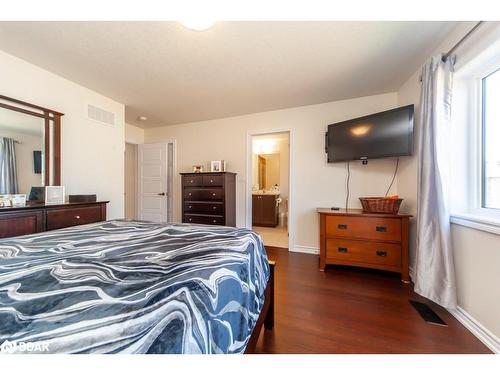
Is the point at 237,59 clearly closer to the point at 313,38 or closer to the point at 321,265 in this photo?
the point at 313,38

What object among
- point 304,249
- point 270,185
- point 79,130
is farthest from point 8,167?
point 270,185

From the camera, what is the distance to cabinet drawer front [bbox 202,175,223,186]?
10.9ft

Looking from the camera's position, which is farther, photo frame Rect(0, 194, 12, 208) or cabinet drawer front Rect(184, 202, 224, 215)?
cabinet drawer front Rect(184, 202, 224, 215)

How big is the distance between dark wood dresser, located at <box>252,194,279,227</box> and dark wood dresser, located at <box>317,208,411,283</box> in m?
2.67

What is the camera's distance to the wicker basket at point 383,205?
2.27 meters

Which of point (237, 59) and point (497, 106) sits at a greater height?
point (237, 59)

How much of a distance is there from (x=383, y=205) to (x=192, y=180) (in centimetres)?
284

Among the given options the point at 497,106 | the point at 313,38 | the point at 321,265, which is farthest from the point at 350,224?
the point at 313,38

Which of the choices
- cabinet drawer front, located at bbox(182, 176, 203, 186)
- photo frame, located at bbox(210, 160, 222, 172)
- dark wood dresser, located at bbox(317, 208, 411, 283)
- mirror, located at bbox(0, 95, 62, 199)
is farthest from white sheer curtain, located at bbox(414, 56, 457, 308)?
mirror, located at bbox(0, 95, 62, 199)

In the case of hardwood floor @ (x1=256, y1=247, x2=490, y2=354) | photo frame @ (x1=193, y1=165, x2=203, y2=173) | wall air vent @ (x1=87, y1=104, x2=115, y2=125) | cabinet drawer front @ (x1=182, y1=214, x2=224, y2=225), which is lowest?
hardwood floor @ (x1=256, y1=247, x2=490, y2=354)

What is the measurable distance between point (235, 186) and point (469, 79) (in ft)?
10.0

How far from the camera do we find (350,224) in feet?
7.86

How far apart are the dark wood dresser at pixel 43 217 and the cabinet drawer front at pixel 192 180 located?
1.36m

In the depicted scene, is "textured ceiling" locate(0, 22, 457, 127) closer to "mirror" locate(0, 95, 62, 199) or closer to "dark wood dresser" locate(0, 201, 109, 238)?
"mirror" locate(0, 95, 62, 199)
